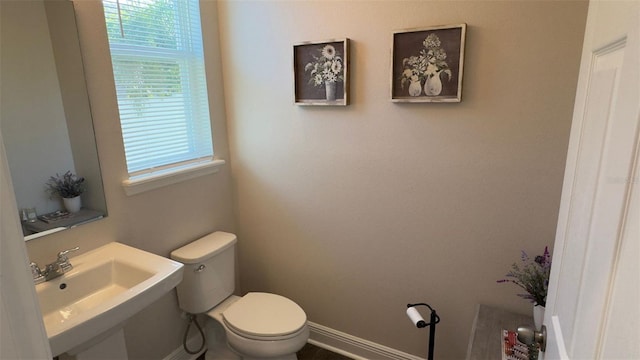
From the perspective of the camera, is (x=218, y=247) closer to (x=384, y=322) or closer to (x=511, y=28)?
(x=384, y=322)

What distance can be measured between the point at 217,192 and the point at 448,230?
1367mm

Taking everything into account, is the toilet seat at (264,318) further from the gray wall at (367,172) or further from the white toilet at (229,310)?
the gray wall at (367,172)

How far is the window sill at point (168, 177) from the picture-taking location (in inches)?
68.0

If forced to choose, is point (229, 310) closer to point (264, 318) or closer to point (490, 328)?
point (264, 318)

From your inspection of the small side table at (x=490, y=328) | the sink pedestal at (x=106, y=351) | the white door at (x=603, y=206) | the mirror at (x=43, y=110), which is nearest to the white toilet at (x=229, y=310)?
the sink pedestal at (x=106, y=351)

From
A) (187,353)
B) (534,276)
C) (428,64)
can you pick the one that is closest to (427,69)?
(428,64)

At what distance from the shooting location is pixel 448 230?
174 centimetres

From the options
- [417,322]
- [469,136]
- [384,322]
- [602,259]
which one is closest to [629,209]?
[602,259]

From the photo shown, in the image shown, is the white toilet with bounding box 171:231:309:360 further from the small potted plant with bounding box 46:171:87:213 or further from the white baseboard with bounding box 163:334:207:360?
the small potted plant with bounding box 46:171:87:213

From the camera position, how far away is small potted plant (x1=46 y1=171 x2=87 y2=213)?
1514 mm

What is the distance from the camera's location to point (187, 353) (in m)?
2.16

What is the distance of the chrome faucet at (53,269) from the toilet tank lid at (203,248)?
0.51 meters

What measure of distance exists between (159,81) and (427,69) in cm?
133

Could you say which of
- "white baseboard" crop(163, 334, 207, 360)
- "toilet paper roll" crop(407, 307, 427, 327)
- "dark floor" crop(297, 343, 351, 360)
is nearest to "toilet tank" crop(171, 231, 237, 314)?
"white baseboard" crop(163, 334, 207, 360)
